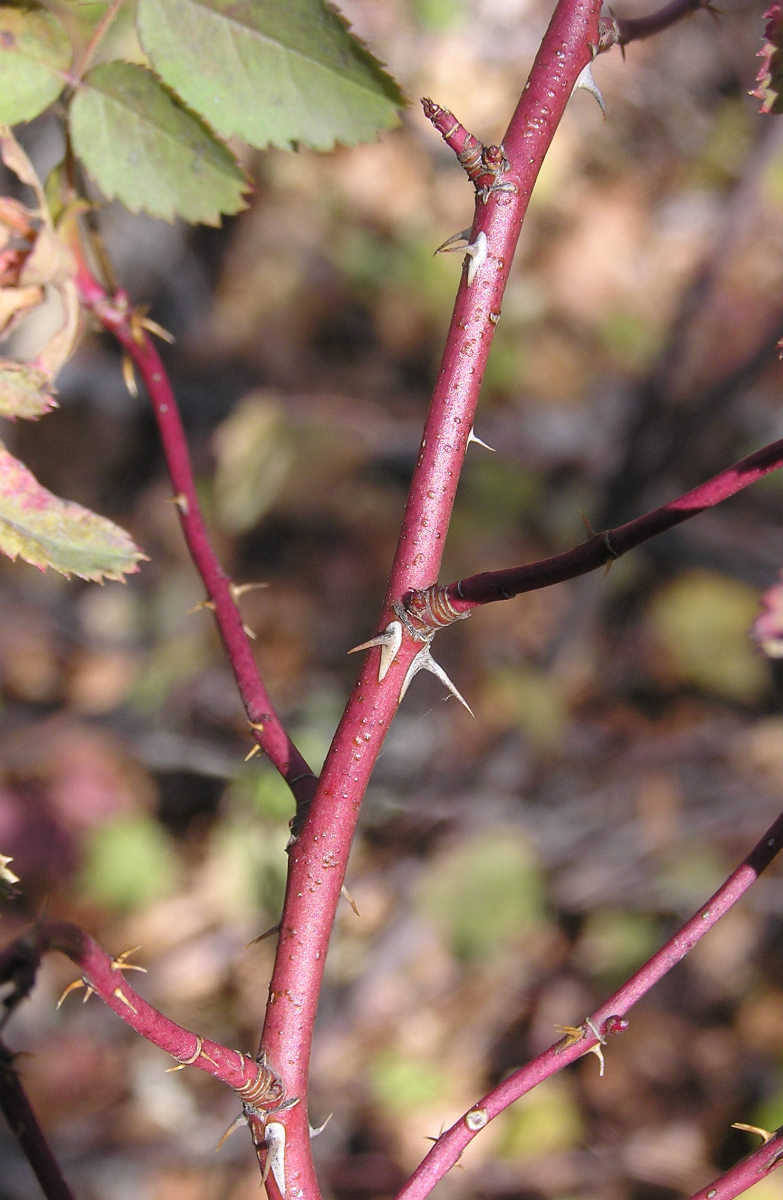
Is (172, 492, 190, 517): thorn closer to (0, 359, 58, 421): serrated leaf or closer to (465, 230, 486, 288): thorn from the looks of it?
(0, 359, 58, 421): serrated leaf

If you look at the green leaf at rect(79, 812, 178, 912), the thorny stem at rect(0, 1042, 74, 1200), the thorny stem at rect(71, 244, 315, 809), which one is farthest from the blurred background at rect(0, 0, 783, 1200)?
the thorny stem at rect(0, 1042, 74, 1200)

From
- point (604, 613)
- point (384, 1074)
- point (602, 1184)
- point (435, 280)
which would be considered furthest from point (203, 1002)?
point (435, 280)

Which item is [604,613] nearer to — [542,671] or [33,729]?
[542,671]

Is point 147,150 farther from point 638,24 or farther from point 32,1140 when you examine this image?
point 32,1140

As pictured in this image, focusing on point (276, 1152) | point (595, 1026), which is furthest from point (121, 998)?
point (595, 1026)

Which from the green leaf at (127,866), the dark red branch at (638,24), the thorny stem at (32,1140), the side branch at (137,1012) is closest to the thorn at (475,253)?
the dark red branch at (638,24)
